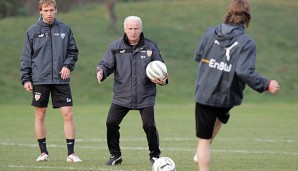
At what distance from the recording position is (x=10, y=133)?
18.1 metres

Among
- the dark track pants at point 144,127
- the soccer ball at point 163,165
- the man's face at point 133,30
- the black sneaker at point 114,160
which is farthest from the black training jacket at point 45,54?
the soccer ball at point 163,165

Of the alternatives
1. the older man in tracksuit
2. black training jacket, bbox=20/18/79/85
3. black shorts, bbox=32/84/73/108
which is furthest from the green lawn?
black training jacket, bbox=20/18/79/85

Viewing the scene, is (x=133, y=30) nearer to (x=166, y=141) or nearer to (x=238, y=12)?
(x=238, y=12)

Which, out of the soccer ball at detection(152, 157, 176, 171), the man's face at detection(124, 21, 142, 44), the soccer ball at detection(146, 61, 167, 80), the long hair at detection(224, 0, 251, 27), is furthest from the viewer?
the man's face at detection(124, 21, 142, 44)

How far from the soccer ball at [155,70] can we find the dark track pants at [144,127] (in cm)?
56

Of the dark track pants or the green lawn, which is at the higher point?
the dark track pants

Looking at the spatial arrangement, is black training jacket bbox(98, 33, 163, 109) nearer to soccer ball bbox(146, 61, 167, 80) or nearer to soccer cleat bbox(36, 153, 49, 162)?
soccer ball bbox(146, 61, 167, 80)

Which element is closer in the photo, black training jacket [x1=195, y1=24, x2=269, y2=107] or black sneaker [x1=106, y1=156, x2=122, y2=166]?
black training jacket [x1=195, y1=24, x2=269, y2=107]

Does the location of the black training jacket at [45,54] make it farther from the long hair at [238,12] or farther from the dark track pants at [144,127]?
the long hair at [238,12]

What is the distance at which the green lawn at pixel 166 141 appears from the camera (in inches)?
450

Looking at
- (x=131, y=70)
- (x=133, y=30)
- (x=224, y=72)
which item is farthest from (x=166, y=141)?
(x=224, y=72)

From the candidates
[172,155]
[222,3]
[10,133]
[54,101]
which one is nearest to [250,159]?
[172,155]

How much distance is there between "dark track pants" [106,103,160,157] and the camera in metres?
11.4

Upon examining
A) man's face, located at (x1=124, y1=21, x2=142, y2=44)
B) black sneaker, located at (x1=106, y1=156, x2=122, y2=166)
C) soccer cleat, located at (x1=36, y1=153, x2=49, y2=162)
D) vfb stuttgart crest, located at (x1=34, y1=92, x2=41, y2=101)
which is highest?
man's face, located at (x1=124, y1=21, x2=142, y2=44)
